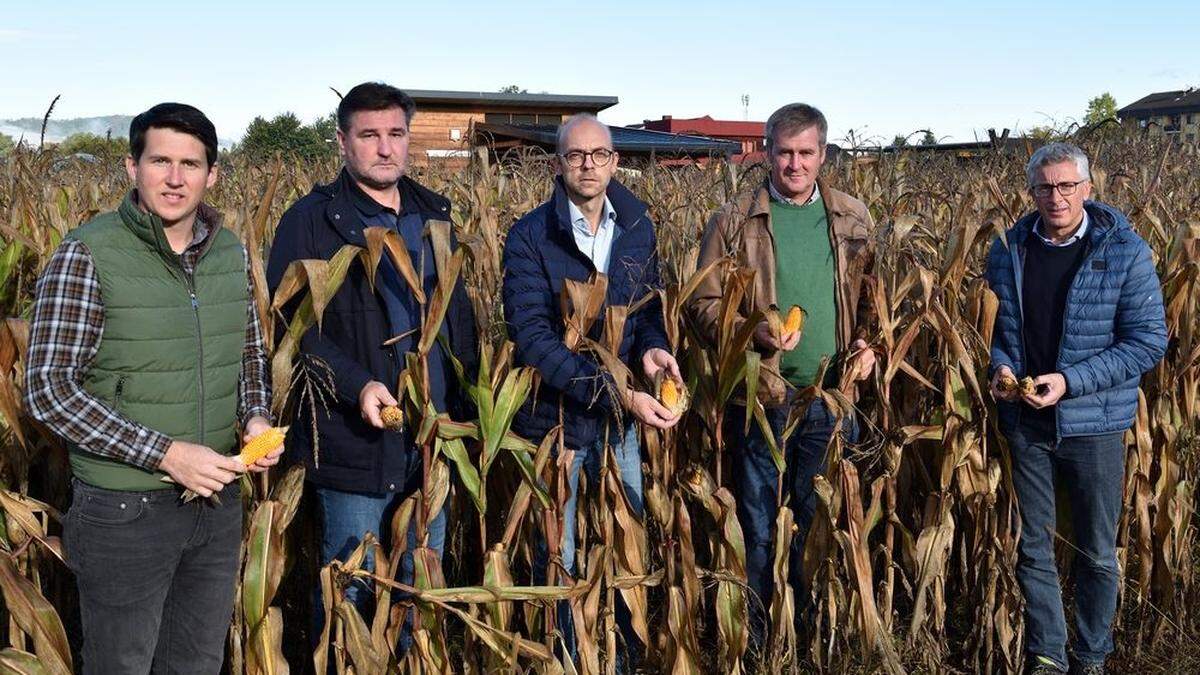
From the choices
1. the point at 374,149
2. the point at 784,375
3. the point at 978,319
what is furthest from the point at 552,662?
the point at 978,319

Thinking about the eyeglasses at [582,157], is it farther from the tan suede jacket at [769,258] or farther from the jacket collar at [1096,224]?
the jacket collar at [1096,224]

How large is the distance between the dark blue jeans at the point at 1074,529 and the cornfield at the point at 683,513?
8 centimetres

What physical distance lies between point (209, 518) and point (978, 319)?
7.87 ft

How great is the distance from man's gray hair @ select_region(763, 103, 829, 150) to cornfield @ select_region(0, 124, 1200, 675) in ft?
1.39

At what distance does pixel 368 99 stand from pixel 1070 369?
226 cm

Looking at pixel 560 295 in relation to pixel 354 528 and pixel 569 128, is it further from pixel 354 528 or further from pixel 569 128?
pixel 354 528

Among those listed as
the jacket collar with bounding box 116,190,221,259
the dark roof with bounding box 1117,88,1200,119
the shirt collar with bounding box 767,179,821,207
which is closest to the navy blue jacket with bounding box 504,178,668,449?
the shirt collar with bounding box 767,179,821,207

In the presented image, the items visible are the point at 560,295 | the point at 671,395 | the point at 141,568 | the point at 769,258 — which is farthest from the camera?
the point at 769,258

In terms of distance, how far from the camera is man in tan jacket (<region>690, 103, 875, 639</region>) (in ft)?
10.6

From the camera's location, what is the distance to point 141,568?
2262mm

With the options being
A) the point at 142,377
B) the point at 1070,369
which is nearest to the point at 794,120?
A: the point at 1070,369

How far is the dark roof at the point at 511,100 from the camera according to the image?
976 inches

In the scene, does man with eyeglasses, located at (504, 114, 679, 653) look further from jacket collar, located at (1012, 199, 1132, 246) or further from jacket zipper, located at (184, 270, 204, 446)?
jacket collar, located at (1012, 199, 1132, 246)

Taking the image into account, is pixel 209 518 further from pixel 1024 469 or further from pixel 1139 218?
pixel 1139 218
